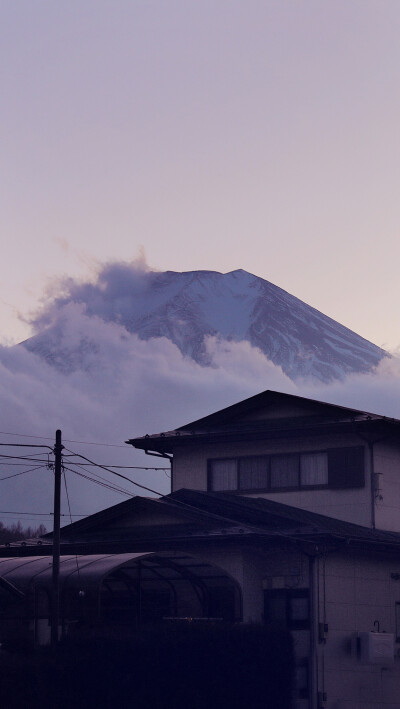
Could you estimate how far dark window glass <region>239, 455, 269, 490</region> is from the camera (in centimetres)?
4234

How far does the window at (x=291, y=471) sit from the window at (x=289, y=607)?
5.25 metres

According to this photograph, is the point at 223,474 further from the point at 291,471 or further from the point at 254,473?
the point at 291,471

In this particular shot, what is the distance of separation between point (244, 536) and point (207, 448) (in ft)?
29.5

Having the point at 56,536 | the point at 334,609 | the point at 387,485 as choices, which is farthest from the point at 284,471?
the point at 56,536

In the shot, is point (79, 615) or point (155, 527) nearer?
point (79, 615)

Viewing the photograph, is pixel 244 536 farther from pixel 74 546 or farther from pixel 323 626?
pixel 74 546

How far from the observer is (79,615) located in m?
34.3

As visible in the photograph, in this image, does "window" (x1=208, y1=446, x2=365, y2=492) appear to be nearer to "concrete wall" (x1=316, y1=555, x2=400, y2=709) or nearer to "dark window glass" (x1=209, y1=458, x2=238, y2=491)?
"dark window glass" (x1=209, y1=458, x2=238, y2=491)

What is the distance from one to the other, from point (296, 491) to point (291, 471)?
0.82 metres

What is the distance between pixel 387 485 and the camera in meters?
40.6

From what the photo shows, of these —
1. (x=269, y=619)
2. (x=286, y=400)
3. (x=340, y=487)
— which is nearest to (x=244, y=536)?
(x=269, y=619)

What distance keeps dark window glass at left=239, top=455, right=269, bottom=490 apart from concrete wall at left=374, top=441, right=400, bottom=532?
4.24 meters

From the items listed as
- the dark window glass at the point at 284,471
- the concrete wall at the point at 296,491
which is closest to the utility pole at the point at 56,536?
the concrete wall at the point at 296,491

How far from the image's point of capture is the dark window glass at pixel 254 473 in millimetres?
42344
